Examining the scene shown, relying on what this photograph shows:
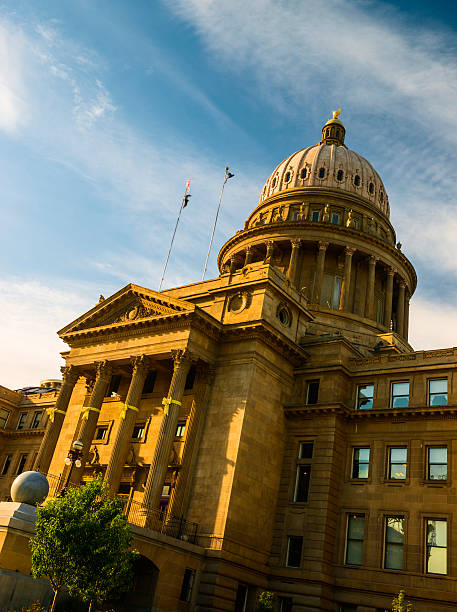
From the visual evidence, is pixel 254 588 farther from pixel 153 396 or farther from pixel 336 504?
pixel 153 396

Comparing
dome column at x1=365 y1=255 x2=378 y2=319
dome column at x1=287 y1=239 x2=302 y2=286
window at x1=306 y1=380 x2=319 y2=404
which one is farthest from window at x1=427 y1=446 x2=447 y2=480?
dome column at x1=287 y1=239 x2=302 y2=286

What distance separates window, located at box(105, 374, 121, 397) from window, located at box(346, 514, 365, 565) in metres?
19.8

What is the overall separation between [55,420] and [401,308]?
36371 millimetres

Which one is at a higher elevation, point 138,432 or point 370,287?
point 370,287

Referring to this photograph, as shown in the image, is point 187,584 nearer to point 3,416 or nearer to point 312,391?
point 312,391

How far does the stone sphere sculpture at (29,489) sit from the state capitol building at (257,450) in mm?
1530

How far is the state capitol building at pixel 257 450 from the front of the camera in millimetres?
33906

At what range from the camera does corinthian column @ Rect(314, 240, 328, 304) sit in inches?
2318

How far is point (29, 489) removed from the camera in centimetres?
2734

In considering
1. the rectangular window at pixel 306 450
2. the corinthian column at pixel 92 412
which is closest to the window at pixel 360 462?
the rectangular window at pixel 306 450

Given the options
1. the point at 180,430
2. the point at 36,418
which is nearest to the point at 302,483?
the point at 180,430

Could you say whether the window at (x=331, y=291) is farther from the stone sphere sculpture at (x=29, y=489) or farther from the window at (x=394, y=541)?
the stone sphere sculpture at (x=29, y=489)

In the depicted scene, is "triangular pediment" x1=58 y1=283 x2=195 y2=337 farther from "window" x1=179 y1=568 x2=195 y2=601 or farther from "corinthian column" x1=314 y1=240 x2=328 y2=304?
"corinthian column" x1=314 y1=240 x2=328 y2=304

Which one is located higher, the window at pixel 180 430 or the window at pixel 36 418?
the window at pixel 36 418
